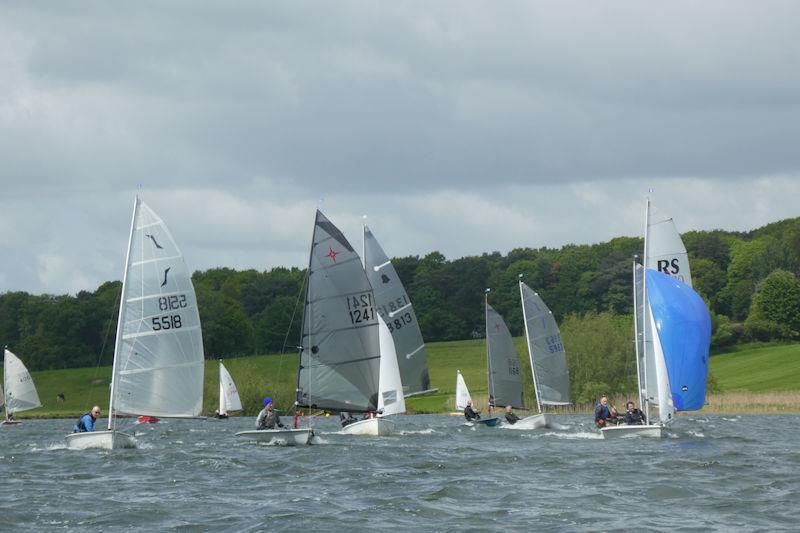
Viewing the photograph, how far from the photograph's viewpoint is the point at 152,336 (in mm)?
39375

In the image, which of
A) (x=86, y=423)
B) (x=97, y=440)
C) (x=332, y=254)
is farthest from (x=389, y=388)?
(x=97, y=440)

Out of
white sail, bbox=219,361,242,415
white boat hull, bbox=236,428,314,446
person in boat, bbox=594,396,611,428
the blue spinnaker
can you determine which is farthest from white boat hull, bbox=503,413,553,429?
white sail, bbox=219,361,242,415

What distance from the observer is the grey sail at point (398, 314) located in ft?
174

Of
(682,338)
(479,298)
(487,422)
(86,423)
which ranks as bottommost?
(487,422)

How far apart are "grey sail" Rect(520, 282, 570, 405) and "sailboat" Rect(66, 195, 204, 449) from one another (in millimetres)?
24181

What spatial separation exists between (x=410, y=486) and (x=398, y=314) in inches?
950

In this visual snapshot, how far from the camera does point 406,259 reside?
173875 mm

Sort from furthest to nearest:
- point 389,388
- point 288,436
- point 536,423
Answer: point 536,423 → point 389,388 → point 288,436

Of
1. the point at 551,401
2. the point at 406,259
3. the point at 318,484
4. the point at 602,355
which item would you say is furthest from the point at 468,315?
the point at 318,484

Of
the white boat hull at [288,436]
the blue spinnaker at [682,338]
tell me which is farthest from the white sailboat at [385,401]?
the blue spinnaker at [682,338]

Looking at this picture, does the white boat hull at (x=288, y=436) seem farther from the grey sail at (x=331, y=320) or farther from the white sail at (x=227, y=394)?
the white sail at (x=227, y=394)

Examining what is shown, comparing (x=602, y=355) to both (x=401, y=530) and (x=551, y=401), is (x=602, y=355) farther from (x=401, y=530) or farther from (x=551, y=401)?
(x=401, y=530)

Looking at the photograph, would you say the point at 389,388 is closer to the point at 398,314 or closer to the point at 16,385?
the point at 398,314

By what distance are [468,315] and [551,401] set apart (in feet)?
319
